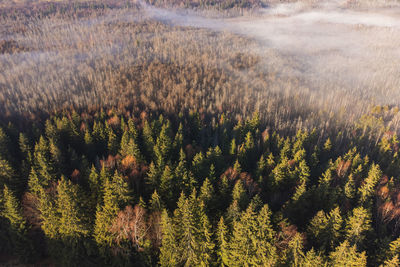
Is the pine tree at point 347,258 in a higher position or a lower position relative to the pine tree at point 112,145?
higher

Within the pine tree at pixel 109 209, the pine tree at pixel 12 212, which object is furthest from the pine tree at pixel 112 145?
the pine tree at pixel 109 209

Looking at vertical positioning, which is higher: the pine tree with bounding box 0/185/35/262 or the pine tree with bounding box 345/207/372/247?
the pine tree with bounding box 345/207/372/247

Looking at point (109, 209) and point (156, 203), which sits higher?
point (109, 209)

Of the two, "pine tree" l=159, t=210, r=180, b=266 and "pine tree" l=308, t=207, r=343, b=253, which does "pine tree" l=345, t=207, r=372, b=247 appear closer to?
"pine tree" l=308, t=207, r=343, b=253

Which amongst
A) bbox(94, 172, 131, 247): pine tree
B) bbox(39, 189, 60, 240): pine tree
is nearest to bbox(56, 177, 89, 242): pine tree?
bbox(39, 189, 60, 240): pine tree

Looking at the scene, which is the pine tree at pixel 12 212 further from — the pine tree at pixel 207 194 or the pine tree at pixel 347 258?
the pine tree at pixel 347 258

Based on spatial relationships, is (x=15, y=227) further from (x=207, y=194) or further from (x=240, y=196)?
(x=240, y=196)

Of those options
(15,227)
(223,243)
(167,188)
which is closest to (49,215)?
(15,227)

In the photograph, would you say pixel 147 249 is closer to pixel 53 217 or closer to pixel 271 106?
pixel 53 217

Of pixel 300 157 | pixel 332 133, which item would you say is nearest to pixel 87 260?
pixel 300 157

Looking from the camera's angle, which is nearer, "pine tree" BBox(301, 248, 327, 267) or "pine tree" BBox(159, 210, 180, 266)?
"pine tree" BBox(301, 248, 327, 267)

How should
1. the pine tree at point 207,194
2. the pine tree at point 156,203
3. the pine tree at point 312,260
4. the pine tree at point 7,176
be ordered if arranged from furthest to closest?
the pine tree at point 7,176 → the pine tree at point 207,194 → the pine tree at point 156,203 → the pine tree at point 312,260
